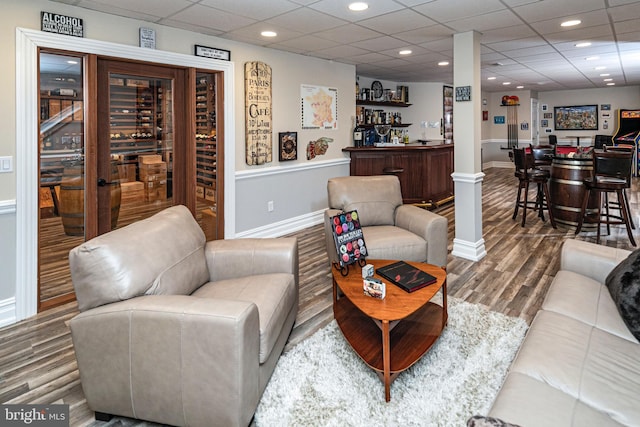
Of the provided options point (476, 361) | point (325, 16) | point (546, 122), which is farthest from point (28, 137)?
point (546, 122)

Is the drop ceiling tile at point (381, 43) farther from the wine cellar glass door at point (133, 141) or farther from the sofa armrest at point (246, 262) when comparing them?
the sofa armrest at point (246, 262)

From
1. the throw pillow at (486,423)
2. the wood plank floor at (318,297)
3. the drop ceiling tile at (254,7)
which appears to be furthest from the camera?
the drop ceiling tile at (254,7)

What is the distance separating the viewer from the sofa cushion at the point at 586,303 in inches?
75.0

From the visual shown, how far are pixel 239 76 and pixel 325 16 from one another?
1408 millimetres

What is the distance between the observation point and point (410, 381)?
217 centimetres

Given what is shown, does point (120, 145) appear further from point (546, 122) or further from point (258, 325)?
point (546, 122)

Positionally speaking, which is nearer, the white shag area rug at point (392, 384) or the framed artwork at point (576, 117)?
the white shag area rug at point (392, 384)

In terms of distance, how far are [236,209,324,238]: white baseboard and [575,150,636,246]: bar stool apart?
3524 millimetres

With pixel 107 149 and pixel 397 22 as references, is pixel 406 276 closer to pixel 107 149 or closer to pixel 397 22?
pixel 397 22

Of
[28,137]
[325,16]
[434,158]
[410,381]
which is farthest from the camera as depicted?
[434,158]

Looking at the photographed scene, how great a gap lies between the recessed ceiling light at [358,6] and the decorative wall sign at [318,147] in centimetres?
244

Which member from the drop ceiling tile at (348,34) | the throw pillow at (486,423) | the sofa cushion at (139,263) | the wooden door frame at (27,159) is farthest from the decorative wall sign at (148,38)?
the throw pillow at (486,423)

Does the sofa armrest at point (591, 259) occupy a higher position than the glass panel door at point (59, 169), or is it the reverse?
the glass panel door at point (59, 169)

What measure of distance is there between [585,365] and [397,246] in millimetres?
1863
